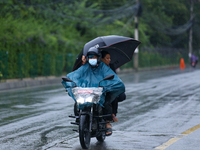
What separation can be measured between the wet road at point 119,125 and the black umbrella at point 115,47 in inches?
56.5

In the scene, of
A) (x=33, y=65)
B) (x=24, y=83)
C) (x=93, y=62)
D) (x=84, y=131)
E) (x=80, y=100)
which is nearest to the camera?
(x=80, y=100)

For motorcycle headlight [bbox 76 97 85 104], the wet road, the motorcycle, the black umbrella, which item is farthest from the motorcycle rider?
the wet road

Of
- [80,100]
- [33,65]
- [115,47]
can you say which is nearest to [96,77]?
[80,100]

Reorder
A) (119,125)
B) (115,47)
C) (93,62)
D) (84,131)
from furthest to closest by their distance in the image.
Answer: (119,125)
(115,47)
(93,62)
(84,131)

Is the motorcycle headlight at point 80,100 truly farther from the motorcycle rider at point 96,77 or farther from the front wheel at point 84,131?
the motorcycle rider at point 96,77

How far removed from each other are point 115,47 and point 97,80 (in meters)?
1.30

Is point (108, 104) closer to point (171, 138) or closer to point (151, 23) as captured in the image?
point (171, 138)

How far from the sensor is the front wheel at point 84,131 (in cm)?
655

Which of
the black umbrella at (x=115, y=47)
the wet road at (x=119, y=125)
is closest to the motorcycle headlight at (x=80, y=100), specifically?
the wet road at (x=119, y=125)

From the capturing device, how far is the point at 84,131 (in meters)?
6.72

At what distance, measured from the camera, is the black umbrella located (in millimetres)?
7844

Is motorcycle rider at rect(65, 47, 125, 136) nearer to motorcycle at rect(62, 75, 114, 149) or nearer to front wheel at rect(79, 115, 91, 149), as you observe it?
motorcycle at rect(62, 75, 114, 149)

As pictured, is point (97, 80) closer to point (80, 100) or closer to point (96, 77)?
point (96, 77)

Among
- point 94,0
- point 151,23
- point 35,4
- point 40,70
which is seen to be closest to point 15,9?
point 35,4
